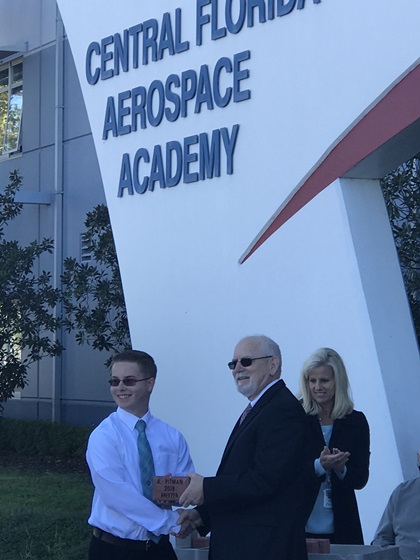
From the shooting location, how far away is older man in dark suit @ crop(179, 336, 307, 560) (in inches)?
162

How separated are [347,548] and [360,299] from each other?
2609mm

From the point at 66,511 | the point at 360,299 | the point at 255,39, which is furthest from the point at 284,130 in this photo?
the point at 66,511

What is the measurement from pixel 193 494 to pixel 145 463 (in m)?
0.57

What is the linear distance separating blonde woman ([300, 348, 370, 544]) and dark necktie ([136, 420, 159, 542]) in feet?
2.51

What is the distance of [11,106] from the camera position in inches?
721

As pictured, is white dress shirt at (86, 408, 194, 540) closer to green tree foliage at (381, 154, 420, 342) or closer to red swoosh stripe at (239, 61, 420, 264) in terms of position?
red swoosh stripe at (239, 61, 420, 264)

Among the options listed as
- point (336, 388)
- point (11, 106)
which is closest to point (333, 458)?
point (336, 388)

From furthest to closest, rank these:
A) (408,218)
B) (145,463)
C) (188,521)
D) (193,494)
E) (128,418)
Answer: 1. (408,218)
2. (128,418)
3. (145,463)
4. (188,521)
5. (193,494)

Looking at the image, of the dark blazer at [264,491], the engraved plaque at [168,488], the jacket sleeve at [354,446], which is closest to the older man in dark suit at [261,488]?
the dark blazer at [264,491]

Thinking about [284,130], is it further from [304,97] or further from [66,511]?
[66,511]

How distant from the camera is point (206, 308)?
305 inches

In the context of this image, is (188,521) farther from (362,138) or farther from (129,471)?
(362,138)

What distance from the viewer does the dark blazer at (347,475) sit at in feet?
16.4

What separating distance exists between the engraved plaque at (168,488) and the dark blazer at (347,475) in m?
0.72
